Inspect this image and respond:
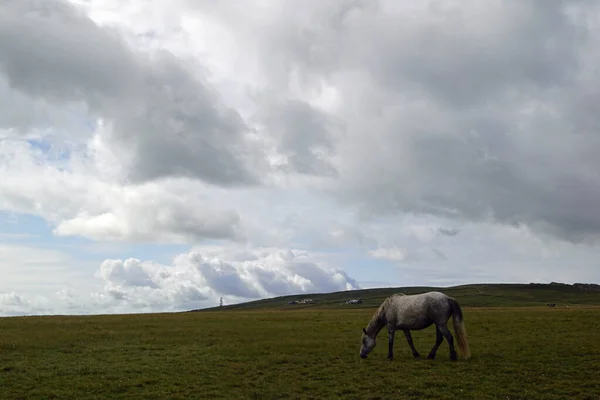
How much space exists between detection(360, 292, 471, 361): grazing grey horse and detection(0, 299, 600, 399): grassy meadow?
741mm

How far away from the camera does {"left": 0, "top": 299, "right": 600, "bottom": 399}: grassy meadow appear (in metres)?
18.5

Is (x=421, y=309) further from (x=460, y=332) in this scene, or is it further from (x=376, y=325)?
(x=376, y=325)

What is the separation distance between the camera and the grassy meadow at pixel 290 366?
60.6 feet

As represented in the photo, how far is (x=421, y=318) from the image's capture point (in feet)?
79.0

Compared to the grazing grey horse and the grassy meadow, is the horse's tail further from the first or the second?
the grassy meadow

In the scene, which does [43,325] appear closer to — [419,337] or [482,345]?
[419,337]

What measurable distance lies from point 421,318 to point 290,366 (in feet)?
23.7

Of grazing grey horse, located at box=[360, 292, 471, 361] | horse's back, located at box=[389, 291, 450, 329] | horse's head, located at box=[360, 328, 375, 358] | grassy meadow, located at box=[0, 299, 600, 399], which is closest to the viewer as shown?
grassy meadow, located at box=[0, 299, 600, 399]

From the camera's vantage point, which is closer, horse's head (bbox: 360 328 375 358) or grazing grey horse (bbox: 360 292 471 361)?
grazing grey horse (bbox: 360 292 471 361)

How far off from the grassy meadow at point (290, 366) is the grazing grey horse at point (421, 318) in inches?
29.2

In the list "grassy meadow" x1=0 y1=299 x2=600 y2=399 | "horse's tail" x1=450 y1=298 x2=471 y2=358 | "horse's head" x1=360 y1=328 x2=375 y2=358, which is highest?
"horse's tail" x1=450 y1=298 x2=471 y2=358

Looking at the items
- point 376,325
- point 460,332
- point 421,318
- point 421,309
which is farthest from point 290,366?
point 460,332

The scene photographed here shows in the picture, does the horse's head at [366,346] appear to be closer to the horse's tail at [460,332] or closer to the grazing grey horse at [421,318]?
the grazing grey horse at [421,318]

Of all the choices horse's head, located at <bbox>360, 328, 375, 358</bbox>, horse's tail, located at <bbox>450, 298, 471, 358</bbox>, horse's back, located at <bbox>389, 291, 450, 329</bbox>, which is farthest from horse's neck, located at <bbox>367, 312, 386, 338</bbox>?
horse's tail, located at <bbox>450, 298, 471, 358</bbox>
